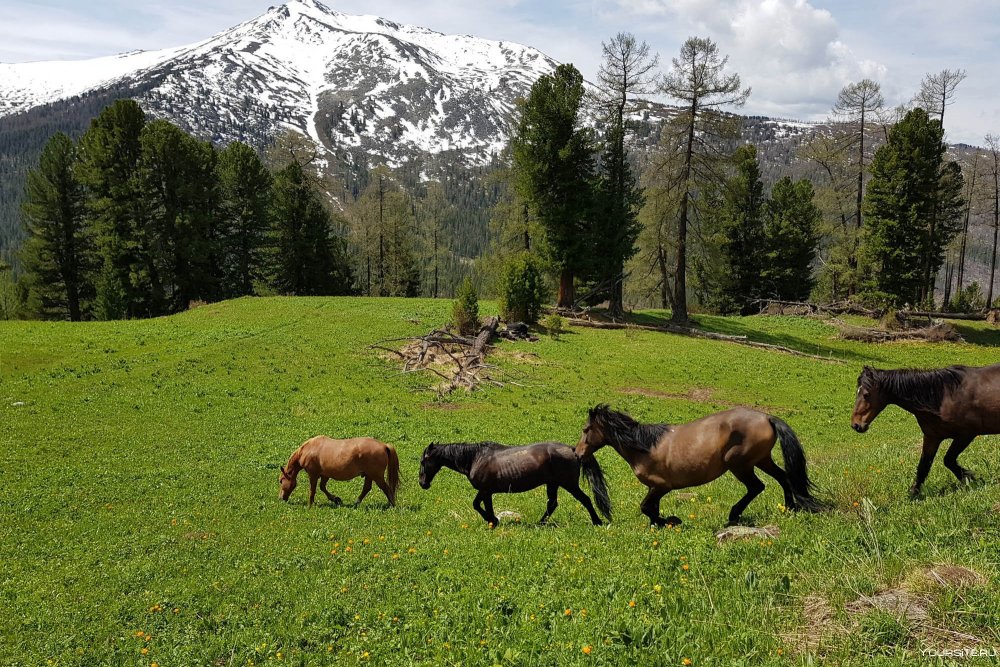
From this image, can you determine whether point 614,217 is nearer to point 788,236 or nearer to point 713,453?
point 788,236

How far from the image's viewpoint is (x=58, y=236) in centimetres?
5444

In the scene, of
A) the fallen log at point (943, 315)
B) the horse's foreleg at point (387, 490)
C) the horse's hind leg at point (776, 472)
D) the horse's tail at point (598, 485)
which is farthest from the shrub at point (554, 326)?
the fallen log at point (943, 315)

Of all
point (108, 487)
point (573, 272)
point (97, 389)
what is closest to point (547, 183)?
point (573, 272)

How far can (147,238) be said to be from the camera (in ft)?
164

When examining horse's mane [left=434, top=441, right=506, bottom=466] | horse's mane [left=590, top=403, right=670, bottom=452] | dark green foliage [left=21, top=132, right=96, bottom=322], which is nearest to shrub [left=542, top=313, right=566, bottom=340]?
horse's mane [left=434, top=441, right=506, bottom=466]

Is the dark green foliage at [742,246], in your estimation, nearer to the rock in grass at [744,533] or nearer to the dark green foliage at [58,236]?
the rock in grass at [744,533]

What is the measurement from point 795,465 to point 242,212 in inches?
2400

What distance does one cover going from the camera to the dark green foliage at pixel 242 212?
190 ft

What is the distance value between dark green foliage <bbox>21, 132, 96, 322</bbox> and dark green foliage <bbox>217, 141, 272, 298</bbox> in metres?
12.3

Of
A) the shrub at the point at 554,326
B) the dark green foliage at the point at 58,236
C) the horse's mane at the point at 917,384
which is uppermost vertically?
the dark green foliage at the point at 58,236

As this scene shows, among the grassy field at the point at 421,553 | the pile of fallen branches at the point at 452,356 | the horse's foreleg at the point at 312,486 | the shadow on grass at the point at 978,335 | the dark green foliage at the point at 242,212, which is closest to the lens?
the grassy field at the point at 421,553

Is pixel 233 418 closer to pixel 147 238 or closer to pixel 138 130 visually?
pixel 147 238

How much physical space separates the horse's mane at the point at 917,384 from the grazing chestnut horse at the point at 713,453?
192 centimetres

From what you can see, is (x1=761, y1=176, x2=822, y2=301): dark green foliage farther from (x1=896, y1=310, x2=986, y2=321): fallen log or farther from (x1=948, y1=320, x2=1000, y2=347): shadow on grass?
(x1=948, y1=320, x2=1000, y2=347): shadow on grass
